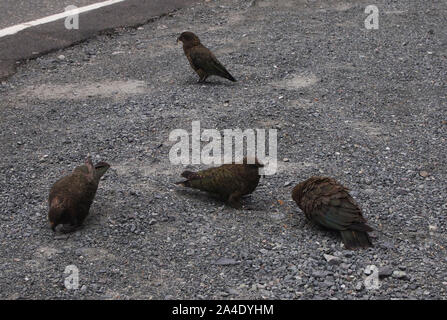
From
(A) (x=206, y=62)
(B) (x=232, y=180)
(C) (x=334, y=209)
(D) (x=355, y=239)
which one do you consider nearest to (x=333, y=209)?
(C) (x=334, y=209)

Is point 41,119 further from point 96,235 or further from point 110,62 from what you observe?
point 96,235

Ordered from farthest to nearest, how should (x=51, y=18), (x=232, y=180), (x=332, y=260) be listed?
(x=51, y=18), (x=232, y=180), (x=332, y=260)

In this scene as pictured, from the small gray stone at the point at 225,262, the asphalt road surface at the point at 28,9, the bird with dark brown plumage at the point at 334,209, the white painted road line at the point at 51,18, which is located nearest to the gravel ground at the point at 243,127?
the small gray stone at the point at 225,262

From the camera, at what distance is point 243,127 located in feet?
19.7

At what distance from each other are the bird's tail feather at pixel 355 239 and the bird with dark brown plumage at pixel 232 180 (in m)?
0.80

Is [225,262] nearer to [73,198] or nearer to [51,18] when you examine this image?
[73,198]

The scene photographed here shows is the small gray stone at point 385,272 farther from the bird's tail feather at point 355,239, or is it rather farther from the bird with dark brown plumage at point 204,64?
the bird with dark brown plumage at point 204,64

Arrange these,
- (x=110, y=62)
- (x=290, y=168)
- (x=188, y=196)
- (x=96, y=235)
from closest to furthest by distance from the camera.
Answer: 1. (x=96, y=235)
2. (x=188, y=196)
3. (x=290, y=168)
4. (x=110, y=62)

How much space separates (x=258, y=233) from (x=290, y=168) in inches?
43.9

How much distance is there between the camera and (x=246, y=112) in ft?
20.6

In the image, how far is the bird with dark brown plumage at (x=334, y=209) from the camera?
4.28 meters

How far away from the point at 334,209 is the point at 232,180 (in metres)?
0.79

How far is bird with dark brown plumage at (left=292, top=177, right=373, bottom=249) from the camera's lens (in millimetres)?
4281
